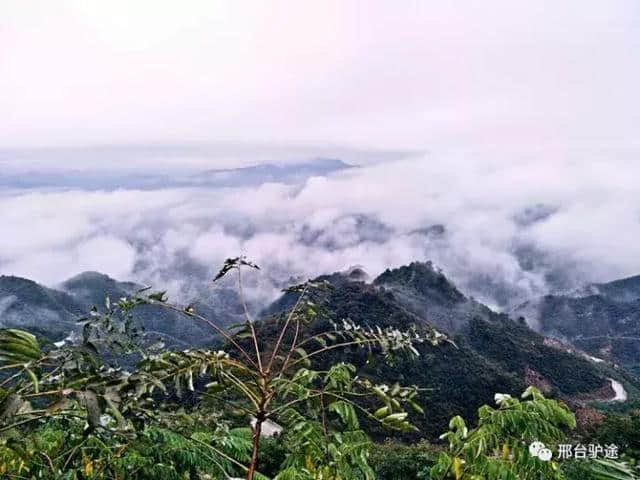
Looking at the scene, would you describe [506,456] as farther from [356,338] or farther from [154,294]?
[154,294]

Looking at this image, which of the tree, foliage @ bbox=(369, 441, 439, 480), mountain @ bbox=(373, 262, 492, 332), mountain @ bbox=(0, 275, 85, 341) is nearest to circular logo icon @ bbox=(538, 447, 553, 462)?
the tree

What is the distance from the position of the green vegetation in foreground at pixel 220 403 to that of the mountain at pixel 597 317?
8623cm

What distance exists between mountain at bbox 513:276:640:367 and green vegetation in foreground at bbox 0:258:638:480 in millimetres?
86235

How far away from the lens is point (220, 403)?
2.64 m

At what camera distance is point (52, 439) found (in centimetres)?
418

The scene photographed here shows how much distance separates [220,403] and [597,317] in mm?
109702

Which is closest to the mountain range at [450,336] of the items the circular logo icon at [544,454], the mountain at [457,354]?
the mountain at [457,354]

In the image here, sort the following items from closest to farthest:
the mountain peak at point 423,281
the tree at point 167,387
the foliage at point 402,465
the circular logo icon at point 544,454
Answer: the tree at point 167,387
the circular logo icon at point 544,454
the foliage at point 402,465
the mountain peak at point 423,281

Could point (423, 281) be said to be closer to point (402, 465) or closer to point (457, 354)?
point (457, 354)

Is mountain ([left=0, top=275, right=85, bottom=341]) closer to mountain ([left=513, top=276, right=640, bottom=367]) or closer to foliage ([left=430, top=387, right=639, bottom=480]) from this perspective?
mountain ([left=513, top=276, right=640, bottom=367])

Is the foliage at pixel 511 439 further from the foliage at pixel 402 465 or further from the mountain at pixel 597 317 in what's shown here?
the mountain at pixel 597 317

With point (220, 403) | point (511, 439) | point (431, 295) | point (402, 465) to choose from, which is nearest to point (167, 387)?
point (220, 403)

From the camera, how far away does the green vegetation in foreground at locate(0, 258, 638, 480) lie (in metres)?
1.83

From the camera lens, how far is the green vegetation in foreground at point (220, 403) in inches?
72.2
